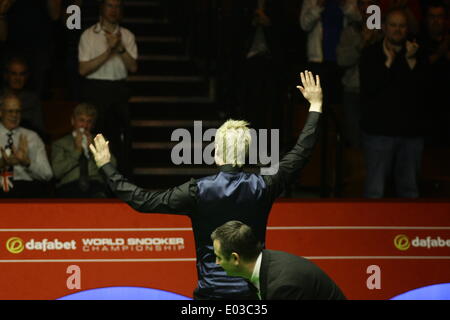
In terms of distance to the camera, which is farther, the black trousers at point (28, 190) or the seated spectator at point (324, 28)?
the seated spectator at point (324, 28)

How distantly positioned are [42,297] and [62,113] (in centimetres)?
267

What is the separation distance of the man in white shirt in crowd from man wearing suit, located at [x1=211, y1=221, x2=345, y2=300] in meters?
3.88

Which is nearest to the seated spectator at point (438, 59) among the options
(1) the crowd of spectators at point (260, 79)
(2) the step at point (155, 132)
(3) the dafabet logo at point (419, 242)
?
(1) the crowd of spectators at point (260, 79)

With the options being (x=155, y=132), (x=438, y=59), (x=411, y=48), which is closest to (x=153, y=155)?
(x=155, y=132)

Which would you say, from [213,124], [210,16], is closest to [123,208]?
[213,124]

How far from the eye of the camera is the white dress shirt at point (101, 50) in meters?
9.41

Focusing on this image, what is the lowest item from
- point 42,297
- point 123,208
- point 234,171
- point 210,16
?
A: point 42,297

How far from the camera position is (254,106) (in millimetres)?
10031

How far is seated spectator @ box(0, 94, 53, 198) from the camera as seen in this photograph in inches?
341

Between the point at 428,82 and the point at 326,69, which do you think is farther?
the point at 326,69

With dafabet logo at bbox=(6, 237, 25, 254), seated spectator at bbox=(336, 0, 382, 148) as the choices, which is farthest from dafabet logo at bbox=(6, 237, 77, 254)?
seated spectator at bbox=(336, 0, 382, 148)

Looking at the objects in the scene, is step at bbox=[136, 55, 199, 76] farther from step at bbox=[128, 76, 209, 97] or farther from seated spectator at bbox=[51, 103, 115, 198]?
seated spectator at bbox=[51, 103, 115, 198]

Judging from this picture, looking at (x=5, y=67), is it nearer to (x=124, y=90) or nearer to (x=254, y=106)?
(x=124, y=90)

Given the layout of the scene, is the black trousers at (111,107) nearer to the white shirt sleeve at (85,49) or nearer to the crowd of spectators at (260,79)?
the crowd of spectators at (260,79)
